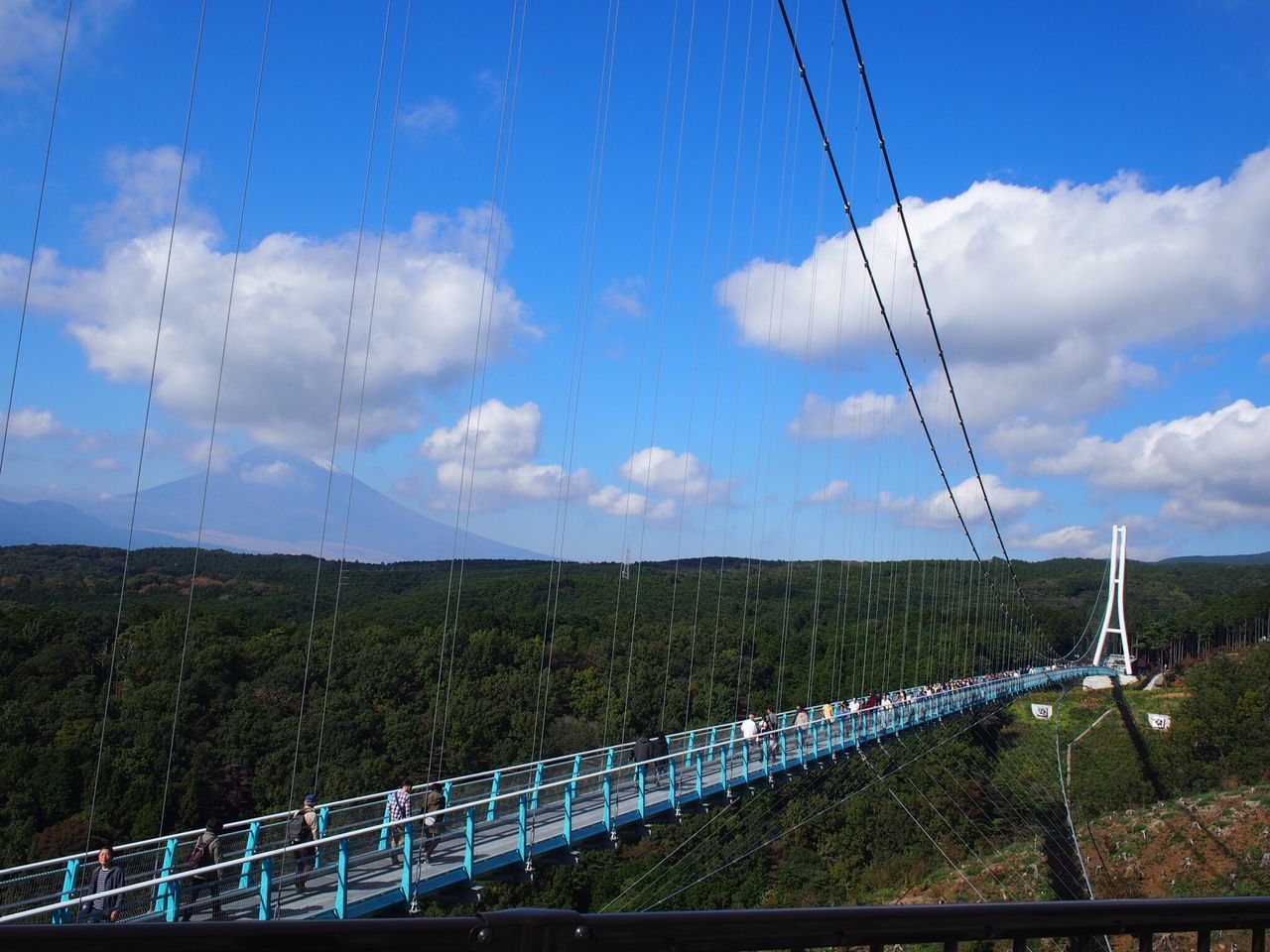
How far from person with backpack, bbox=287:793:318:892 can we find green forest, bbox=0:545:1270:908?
158 centimetres

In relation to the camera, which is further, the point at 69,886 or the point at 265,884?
the point at 265,884

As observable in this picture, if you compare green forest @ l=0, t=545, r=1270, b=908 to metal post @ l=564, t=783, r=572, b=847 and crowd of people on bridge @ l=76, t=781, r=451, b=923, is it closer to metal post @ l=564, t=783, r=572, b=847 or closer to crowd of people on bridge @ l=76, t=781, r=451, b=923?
crowd of people on bridge @ l=76, t=781, r=451, b=923

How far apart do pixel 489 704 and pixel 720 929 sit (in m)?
33.6

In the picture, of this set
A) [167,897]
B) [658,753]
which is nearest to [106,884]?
[167,897]

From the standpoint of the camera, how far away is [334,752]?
31078mm

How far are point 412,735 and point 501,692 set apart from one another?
4007 millimetres

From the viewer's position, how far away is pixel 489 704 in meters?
34.1

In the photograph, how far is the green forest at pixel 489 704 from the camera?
908 inches

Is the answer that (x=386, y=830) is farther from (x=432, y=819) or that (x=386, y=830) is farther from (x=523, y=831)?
(x=523, y=831)

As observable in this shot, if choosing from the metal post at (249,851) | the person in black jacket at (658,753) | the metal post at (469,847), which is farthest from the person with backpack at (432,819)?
the person in black jacket at (658,753)

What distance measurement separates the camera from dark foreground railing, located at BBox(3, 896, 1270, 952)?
1.34 m

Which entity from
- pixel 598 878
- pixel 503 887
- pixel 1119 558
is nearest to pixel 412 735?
pixel 503 887

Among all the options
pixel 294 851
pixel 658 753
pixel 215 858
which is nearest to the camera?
pixel 215 858

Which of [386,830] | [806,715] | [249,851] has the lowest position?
[249,851]
